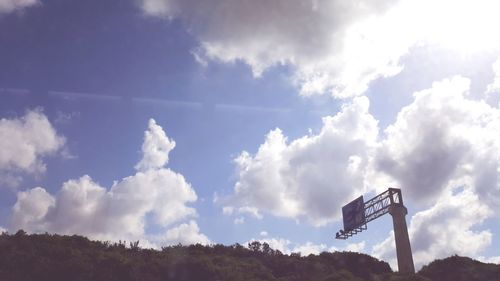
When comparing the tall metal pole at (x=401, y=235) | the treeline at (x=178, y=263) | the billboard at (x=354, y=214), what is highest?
the billboard at (x=354, y=214)

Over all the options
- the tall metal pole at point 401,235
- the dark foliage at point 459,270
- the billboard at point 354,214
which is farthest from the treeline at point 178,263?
the billboard at point 354,214

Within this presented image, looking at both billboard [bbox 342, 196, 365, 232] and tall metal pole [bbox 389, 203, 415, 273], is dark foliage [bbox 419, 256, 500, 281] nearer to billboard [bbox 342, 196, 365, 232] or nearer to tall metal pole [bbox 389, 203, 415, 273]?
tall metal pole [bbox 389, 203, 415, 273]

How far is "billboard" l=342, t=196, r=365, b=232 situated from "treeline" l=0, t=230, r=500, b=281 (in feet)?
9.55

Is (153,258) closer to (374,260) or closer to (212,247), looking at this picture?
(212,247)

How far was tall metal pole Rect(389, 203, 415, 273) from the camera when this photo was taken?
141 feet

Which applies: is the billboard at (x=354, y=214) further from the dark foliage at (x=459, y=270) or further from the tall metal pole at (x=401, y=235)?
the dark foliage at (x=459, y=270)

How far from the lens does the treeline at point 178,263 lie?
28922 mm

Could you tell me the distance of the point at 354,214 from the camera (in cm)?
4681

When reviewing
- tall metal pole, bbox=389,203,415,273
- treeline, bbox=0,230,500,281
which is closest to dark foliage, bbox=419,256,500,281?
treeline, bbox=0,230,500,281

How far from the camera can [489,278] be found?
38500 mm

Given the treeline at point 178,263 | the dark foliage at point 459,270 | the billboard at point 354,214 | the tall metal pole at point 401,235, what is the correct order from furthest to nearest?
the billboard at point 354,214, the tall metal pole at point 401,235, the dark foliage at point 459,270, the treeline at point 178,263

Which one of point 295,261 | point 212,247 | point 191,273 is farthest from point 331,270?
point 191,273

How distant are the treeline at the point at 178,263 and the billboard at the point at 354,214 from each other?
2910 millimetres

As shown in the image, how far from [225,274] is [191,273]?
2410mm
